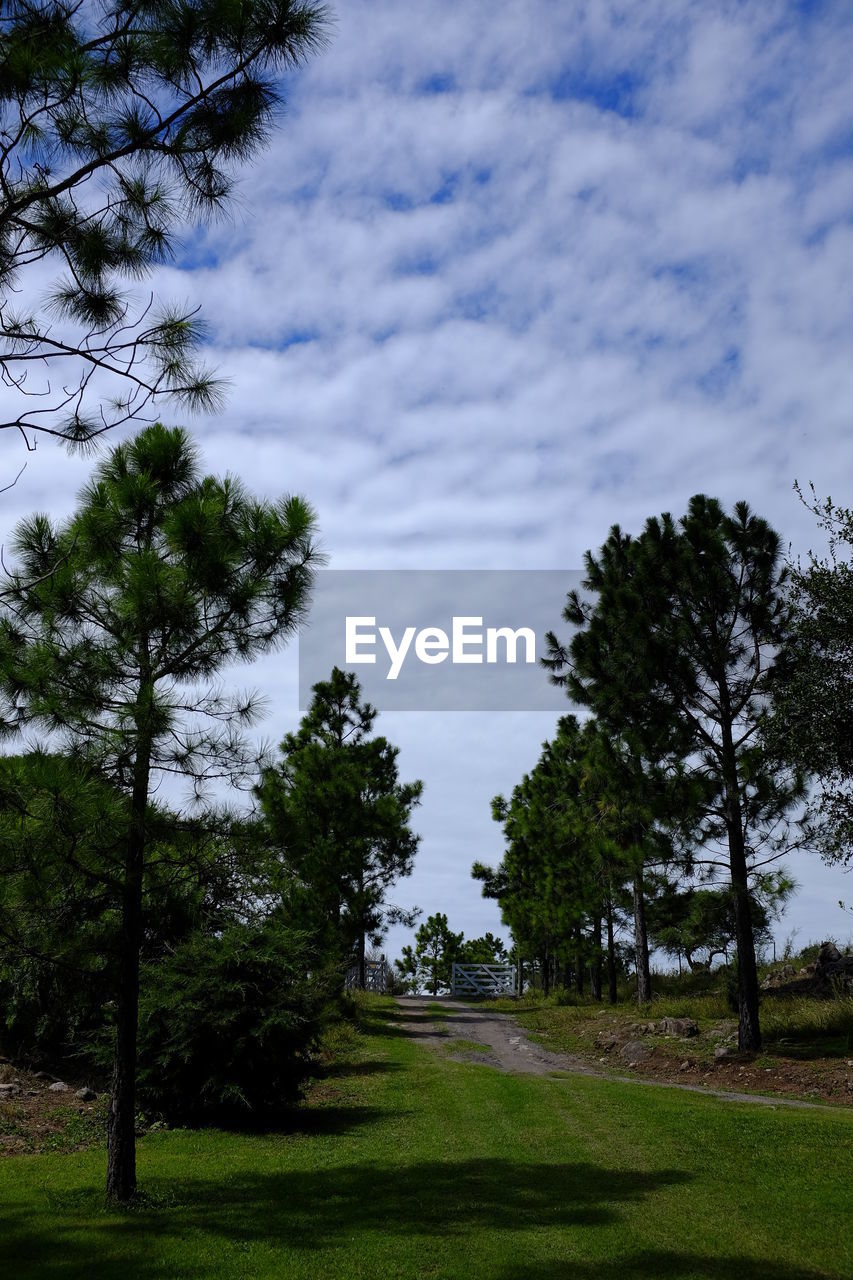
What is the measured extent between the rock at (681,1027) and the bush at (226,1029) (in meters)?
8.40

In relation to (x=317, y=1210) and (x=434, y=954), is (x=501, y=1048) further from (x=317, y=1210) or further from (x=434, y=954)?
(x=434, y=954)

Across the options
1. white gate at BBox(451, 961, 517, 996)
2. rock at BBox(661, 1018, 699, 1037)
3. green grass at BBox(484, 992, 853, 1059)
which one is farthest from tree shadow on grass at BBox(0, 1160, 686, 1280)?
white gate at BBox(451, 961, 517, 996)

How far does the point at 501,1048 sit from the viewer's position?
19.4 m

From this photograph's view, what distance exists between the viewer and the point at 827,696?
1408 cm

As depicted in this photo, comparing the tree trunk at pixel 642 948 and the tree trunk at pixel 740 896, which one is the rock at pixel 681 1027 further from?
the tree trunk at pixel 642 948

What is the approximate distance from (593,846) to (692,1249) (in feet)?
38.4

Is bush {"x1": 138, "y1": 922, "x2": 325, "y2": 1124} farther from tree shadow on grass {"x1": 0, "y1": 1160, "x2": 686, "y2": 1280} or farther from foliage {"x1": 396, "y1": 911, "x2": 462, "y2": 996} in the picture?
foliage {"x1": 396, "y1": 911, "x2": 462, "y2": 996}

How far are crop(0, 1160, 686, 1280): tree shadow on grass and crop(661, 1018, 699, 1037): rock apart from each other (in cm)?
945

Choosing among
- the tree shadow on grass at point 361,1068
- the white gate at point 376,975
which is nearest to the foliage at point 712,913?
the tree shadow on grass at point 361,1068

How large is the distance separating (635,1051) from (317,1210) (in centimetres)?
1049

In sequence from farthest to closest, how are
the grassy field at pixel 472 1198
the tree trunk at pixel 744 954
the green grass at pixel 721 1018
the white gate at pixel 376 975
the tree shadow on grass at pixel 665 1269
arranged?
the white gate at pixel 376 975 → the green grass at pixel 721 1018 → the tree trunk at pixel 744 954 → the grassy field at pixel 472 1198 → the tree shadow on grass at pixel 665 1269

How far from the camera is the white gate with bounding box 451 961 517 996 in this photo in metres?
39.6

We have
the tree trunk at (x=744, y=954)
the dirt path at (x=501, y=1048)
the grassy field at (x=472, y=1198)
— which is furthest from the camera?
the tree trunk at (x=744, y=954)

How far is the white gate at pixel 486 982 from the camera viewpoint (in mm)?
39562
